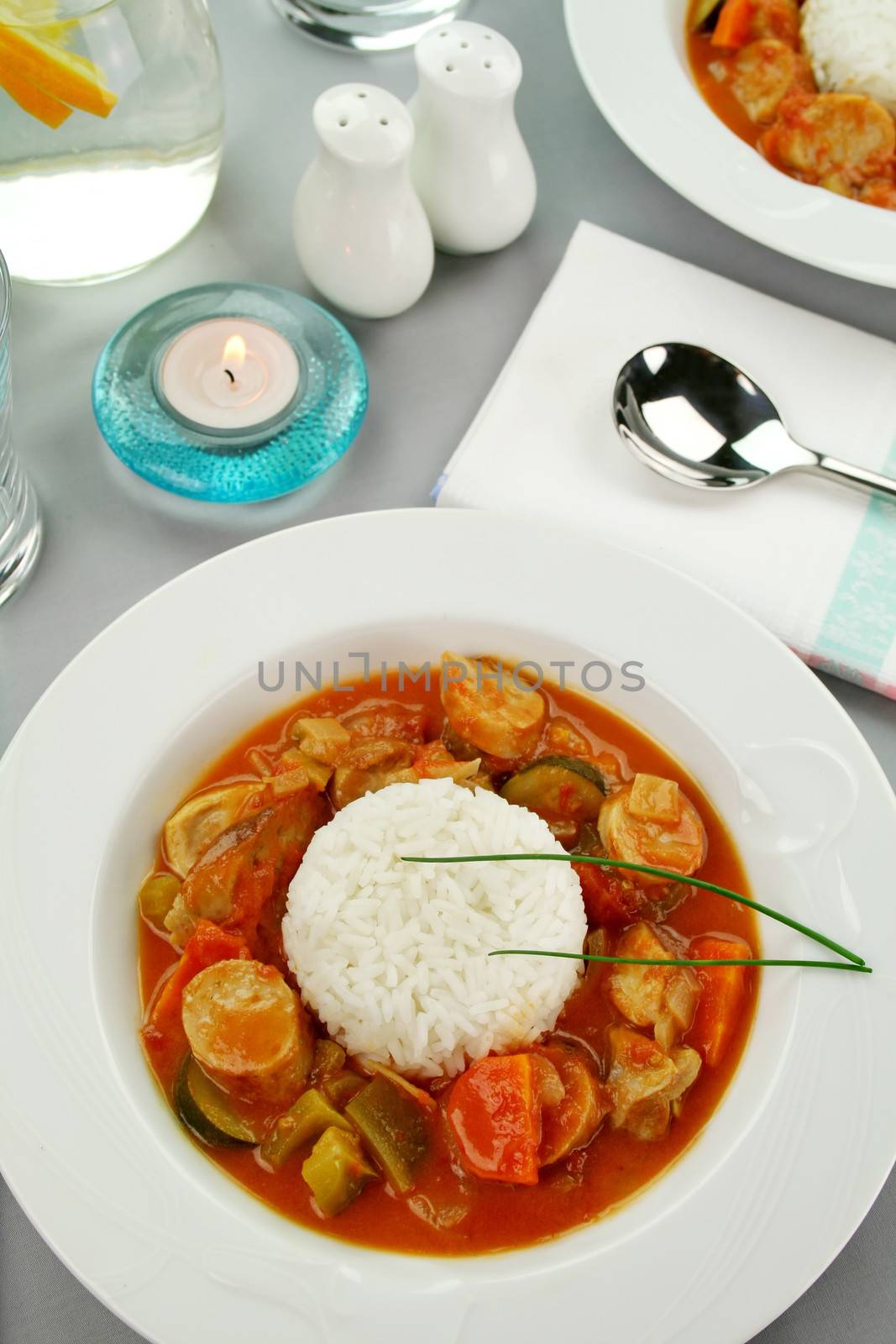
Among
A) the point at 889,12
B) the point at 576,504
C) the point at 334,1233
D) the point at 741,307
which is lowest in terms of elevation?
the point at 334,1233

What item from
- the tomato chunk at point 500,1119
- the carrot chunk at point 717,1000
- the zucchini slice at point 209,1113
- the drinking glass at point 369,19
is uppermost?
the drinking glass at point 369,19

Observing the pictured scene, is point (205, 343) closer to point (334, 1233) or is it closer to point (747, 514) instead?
point (747, 514)

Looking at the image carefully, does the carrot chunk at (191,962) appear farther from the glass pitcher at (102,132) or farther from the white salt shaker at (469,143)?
the white salt shaker at (469,143)

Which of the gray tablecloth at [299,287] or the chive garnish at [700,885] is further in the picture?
the gray tablecloth at [299,287]

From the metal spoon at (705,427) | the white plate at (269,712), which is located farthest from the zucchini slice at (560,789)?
the metal spoon at (705,427)

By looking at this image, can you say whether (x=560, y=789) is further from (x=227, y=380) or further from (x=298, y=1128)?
(x=227, y=380)

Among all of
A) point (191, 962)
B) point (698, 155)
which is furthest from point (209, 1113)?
point (698, 155)

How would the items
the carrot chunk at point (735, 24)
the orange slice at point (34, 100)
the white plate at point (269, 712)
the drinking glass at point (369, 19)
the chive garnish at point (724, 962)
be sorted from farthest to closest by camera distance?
the drinking glass at point (369, 19), the carrot chunk at point (735, 24), the orange slice at point (34, 100), the chive garnish at point (724, 962), the white plate at point (269, 712)

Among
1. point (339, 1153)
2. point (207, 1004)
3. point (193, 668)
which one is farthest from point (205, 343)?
point (339, 1153)
